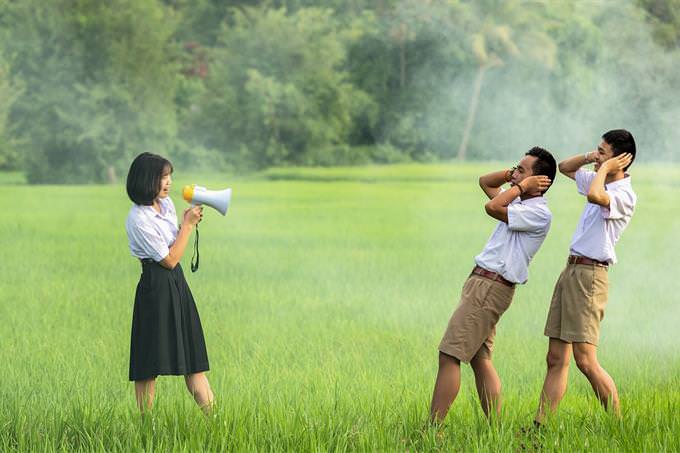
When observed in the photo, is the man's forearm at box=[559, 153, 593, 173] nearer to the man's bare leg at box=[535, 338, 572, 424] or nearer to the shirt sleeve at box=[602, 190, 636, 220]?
the shirt sleeve at box=[602, 190, 636, 220]

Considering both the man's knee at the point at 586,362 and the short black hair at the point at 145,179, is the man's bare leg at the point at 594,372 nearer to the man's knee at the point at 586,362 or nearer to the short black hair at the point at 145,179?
the man's knee at the point at 586,362

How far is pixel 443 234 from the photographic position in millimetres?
15906

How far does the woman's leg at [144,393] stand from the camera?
5.40 metres

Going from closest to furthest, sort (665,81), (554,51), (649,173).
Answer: (665,81)
(554,51)
(649,173)

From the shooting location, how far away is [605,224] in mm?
5383

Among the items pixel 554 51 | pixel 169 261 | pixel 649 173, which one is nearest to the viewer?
pixel 169 261

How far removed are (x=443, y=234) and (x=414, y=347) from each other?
787 cm

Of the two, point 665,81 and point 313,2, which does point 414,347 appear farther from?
point 313,2

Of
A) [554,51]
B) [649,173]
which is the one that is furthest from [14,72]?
[649,173]

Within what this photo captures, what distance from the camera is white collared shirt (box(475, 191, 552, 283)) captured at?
5.16m

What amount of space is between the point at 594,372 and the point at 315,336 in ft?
10.5

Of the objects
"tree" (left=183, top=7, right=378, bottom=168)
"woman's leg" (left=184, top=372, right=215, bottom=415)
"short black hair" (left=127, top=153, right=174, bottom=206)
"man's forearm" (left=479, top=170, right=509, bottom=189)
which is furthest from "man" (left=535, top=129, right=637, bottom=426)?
"tree" (left=183, top=7, right=378, bottom=168)

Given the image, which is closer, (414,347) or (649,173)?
(414,347)

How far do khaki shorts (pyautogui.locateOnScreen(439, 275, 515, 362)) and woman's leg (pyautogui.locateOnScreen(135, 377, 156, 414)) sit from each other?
1241 millimetres
